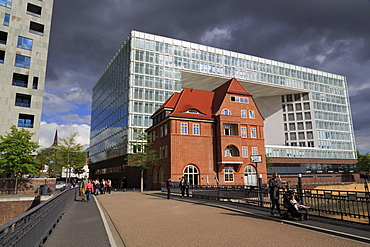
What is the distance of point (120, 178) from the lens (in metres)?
57.9

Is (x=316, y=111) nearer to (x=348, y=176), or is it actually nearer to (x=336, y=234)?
(x=348, y=176)

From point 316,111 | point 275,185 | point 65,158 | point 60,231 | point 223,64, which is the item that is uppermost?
point 223,64

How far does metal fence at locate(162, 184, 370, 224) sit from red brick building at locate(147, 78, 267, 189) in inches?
373

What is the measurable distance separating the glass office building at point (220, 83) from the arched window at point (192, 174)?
59.2ft

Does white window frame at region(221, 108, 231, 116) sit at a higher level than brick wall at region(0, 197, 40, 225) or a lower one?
higher

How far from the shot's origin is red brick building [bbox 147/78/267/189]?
37125 mm

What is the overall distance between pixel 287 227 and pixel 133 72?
50.1m

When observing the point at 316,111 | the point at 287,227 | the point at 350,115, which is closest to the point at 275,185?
the point at 287,227

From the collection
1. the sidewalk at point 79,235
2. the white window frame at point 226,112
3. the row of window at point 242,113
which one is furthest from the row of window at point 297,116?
the sidewalk at point 79,235

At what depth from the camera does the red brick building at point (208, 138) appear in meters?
37.1

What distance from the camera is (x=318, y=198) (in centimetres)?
1134

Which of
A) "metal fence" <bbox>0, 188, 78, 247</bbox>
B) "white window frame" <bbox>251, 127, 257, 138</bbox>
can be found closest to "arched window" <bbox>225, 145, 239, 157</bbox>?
"white window frame" <bbox>251, 127, 257, 138</bbox>

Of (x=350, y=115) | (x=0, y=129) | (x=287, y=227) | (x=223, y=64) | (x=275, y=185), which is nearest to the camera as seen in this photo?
(x=287, y=227)

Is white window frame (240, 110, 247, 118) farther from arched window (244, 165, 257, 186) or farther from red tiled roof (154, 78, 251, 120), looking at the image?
arched window (244, 165, 257, 186)
